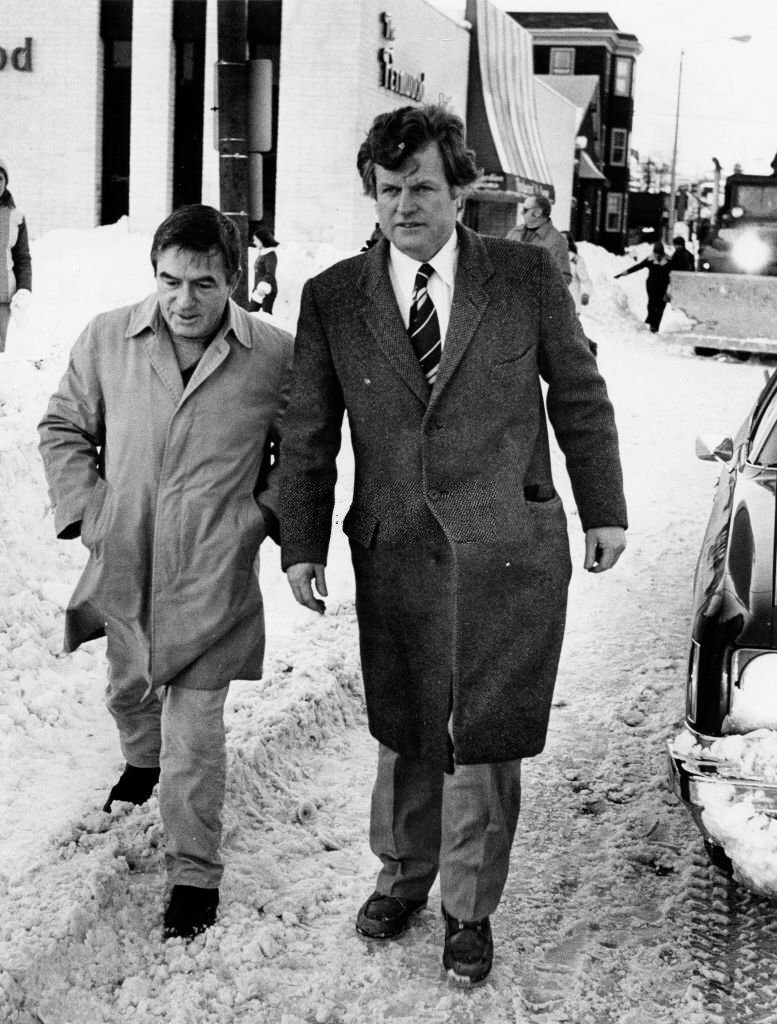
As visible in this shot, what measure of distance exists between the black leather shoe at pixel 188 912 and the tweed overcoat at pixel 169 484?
0.52 meters

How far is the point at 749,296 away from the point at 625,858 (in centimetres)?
1763

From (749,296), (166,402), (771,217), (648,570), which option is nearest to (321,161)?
(749,296)

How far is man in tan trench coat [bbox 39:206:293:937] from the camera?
361 centimetres

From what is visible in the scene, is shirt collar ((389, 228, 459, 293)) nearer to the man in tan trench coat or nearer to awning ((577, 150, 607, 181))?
the man in tan trench coat

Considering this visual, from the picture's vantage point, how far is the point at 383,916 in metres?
3.64

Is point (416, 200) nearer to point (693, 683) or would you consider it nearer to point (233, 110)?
point (693, 683)

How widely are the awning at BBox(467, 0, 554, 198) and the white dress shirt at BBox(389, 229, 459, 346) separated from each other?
23.8 m

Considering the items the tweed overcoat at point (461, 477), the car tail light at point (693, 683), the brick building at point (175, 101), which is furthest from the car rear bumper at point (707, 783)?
the brick building at point (175, 101)

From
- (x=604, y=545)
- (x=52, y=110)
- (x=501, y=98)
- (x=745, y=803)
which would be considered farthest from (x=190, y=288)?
(x=501, y=98)

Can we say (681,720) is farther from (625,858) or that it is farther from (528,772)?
(625,858)

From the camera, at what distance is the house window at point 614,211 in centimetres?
6644

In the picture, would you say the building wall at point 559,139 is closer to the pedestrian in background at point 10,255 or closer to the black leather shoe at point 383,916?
the pedestrian in background at point 10,255

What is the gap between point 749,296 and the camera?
2075 cm

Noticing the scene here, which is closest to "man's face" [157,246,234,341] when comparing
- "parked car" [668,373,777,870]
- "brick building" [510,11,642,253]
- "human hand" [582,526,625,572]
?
"human hand" [582,526,625,572]
